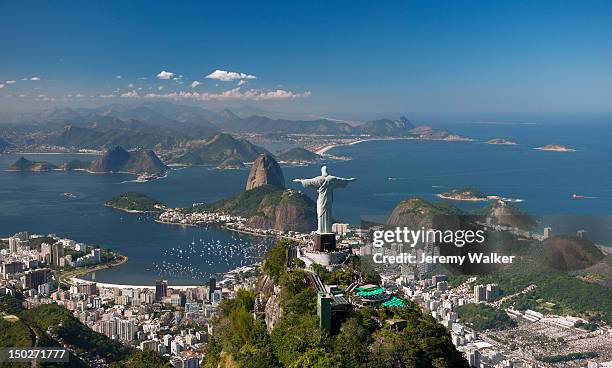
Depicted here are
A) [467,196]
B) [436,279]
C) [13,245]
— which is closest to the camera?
[436,279]

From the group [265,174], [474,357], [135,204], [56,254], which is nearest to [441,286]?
[474,357]

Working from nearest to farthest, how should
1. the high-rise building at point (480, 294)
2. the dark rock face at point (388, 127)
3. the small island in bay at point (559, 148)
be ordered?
1. the high-rise building at point (480, 294)
2. the small island in bay at point (559, 148)
3. the dark rock face at point (388, 127)

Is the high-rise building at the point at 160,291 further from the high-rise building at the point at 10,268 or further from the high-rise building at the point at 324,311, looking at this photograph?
the high-rise building at the point at 324,311

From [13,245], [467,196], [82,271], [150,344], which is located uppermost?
[467,196]

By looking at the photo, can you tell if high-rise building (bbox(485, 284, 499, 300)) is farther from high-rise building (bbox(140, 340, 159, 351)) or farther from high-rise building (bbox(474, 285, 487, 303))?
high-rise building (bbox(140, 340, 159, 351))

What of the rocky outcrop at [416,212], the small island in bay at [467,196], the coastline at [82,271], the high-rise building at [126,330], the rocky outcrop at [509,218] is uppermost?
the rocky outcrop at [509,218]

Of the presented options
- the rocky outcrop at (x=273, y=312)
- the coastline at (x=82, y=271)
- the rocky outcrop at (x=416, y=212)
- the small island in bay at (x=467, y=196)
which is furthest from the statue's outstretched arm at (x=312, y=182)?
the small island in bay at (x=467, y=196)

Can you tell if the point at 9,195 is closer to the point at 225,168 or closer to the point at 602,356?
the point at 225,168

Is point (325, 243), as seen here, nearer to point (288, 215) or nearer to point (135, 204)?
point (288, 215)
